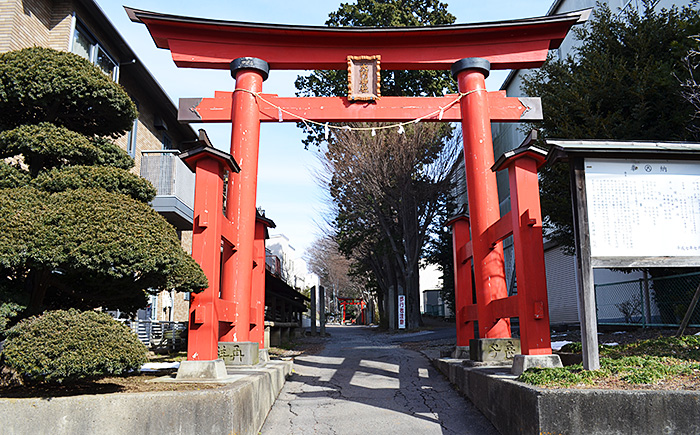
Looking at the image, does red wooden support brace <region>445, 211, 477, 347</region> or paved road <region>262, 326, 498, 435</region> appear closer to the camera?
paved road <region>262, 326, 498, 435</region>

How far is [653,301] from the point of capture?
11.0 m

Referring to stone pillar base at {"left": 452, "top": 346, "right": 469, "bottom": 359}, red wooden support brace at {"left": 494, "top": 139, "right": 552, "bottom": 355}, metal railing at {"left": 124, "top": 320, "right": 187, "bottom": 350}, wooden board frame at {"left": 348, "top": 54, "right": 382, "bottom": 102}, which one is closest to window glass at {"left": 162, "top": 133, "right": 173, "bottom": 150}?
metal railing at {"left": 124, "top": 320, "right": 187, "bottom": 350}

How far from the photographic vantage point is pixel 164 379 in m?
5.56

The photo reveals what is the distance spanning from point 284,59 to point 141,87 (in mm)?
7116

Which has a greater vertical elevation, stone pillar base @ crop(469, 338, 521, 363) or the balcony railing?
the balcony railing

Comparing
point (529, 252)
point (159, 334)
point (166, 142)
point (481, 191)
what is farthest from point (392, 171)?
point (529, 252)

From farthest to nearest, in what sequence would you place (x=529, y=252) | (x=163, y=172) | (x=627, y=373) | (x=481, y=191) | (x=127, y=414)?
(x=163, y=172) < (x=481, y=191) < (x=529, y=252) < (x=627, y=373) < (x=127, y=414)

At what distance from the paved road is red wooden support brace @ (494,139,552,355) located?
1083 millimetres

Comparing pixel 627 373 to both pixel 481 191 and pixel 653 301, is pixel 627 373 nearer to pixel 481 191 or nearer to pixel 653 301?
pixel 481 191

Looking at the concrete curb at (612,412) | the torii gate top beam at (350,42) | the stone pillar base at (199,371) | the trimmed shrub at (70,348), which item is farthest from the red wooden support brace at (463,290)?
the trimmed shrub at (70,348)

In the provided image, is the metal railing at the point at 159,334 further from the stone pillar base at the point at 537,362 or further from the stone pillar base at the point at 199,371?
the stone pillar base at the point at 537,362

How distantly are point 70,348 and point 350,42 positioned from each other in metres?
6.61

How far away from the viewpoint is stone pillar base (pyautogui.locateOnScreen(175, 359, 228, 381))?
5.38 metres

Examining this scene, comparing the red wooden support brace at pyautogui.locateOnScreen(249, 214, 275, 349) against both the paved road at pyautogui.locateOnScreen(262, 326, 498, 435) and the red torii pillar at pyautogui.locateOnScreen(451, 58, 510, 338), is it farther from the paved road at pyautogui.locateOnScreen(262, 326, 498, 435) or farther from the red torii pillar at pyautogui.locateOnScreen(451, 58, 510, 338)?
the red torii pillar at pyautogui.locateOnScreen(451, 58, 510, 338)
